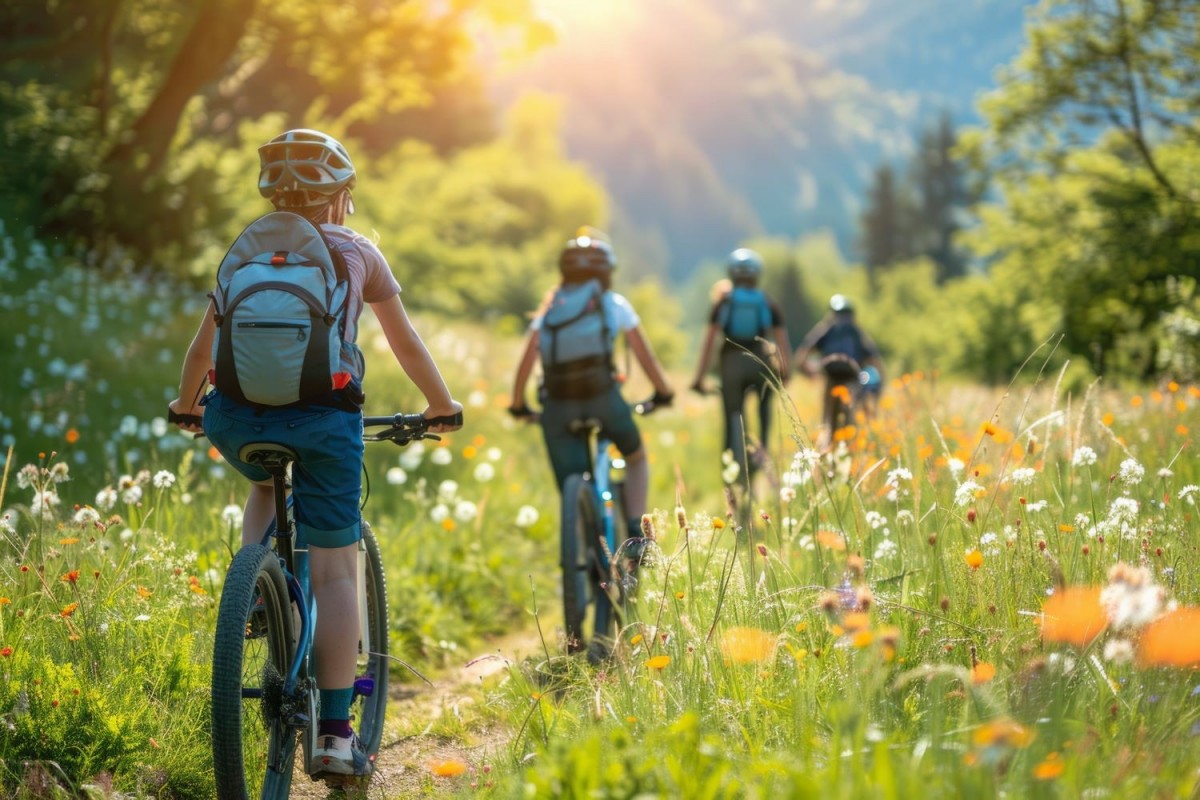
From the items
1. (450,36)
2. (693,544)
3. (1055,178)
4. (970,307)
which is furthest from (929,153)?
(693,544)

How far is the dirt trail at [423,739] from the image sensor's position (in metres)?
3.80

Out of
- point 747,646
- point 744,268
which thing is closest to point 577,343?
point 747,646

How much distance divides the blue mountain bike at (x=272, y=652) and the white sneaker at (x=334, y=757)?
1.6 inches

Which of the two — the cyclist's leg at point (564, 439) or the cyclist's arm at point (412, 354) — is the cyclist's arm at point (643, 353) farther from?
the cyclist's arm at point (412, 354)

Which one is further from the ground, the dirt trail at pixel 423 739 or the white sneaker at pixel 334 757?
the white sneaker at pixel 334 757

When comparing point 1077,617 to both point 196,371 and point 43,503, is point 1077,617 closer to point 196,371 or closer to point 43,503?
point 196,371

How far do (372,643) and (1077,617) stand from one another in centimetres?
272

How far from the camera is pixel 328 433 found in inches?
127

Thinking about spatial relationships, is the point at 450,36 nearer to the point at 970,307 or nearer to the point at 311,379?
the point at 311,379

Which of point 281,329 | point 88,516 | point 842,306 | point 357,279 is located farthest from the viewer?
point 842,306

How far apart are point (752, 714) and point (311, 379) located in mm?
1574

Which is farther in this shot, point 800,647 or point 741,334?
point 741,334

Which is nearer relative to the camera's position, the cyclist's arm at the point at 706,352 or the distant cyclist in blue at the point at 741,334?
the distant cyclist in blue at the point at 741,334

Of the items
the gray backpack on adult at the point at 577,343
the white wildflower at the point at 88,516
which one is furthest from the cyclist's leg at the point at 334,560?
the gray backpack on adult at the point at 577,343
